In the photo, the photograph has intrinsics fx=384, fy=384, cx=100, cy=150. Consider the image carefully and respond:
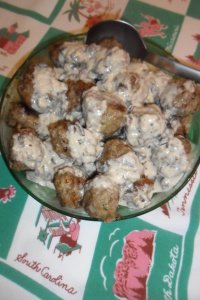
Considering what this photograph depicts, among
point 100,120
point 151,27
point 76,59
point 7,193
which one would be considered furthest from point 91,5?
point 7,193

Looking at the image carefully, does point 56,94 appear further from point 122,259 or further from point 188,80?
point 122,259

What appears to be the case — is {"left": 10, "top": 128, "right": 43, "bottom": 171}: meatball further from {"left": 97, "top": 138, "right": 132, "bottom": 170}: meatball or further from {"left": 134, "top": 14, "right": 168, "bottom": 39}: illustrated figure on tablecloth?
{"left": 134, "top": 14, "right": 168, "bottom": 39}: illustrated figure on tablecloth

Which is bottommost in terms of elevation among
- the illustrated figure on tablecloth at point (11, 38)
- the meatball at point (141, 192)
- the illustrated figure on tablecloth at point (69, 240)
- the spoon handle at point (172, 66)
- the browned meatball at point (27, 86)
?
the illustrated figure on tablecloth at point (69, 240)

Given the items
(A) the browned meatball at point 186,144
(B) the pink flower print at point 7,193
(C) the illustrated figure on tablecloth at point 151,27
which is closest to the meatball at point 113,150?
(A) the browned meatball at point 186,144

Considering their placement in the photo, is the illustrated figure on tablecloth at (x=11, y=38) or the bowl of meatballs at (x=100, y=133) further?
the illustrated figure on tablecloth at (x=11, y=38)

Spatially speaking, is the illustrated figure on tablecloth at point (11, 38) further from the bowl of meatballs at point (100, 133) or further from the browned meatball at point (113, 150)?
the browned meatball at point (113, 150)

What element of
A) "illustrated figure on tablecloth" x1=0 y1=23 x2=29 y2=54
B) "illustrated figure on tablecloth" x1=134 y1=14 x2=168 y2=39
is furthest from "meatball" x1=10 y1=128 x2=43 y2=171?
"illustrated figure on tablecloth" x1=134 y1=14 x2=168 y2=39

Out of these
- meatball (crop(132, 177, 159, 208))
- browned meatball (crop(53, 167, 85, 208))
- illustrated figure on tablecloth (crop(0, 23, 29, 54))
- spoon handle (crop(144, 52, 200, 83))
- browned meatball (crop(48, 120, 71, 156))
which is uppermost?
spoon handle (crop(144, 52, 200, 83))
